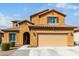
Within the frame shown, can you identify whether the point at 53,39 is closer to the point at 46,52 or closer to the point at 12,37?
the point at 12,37

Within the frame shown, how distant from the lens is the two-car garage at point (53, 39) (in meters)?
33.5

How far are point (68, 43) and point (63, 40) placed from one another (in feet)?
2.93

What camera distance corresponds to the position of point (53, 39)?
1326 inches

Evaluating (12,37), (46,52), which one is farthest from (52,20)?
(46,52)

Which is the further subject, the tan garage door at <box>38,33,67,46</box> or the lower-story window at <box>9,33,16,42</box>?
the lower-story window at <box>9,33,16,42</box>

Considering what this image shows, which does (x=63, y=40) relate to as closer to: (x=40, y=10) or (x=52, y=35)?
(x=52, y=35)

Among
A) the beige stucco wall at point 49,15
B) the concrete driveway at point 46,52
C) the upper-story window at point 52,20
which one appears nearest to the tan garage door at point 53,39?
the upper-story window at point 52,20

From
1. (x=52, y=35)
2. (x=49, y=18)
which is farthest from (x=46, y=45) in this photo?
(x=49, y=18)

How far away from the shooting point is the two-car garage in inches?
1320

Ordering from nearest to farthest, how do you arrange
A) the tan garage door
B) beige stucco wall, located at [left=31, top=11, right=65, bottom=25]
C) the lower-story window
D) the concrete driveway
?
1. the concrete driveway
2. the tan garage door
3. beige stucco wall, located at [left=31, top=11, right=65, bottom=25]
4. the lower-story window

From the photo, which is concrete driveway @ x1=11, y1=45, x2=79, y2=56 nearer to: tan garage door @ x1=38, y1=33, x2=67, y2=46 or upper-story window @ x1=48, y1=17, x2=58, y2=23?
tan garage door @ x1=38, y1=33, x2=67, y2=46

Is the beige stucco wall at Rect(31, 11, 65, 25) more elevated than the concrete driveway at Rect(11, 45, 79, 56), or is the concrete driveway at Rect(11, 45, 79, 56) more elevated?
the beige stucco wall at Rect(31, 11, 65, 25)

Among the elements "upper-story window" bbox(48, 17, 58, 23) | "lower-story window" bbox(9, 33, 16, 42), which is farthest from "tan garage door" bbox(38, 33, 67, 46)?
"lower-story window" bbox(9, 33, 16, 42)

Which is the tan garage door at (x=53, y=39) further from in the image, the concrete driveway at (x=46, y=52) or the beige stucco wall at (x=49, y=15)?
the concrete driveway at (x=46, y=52)
